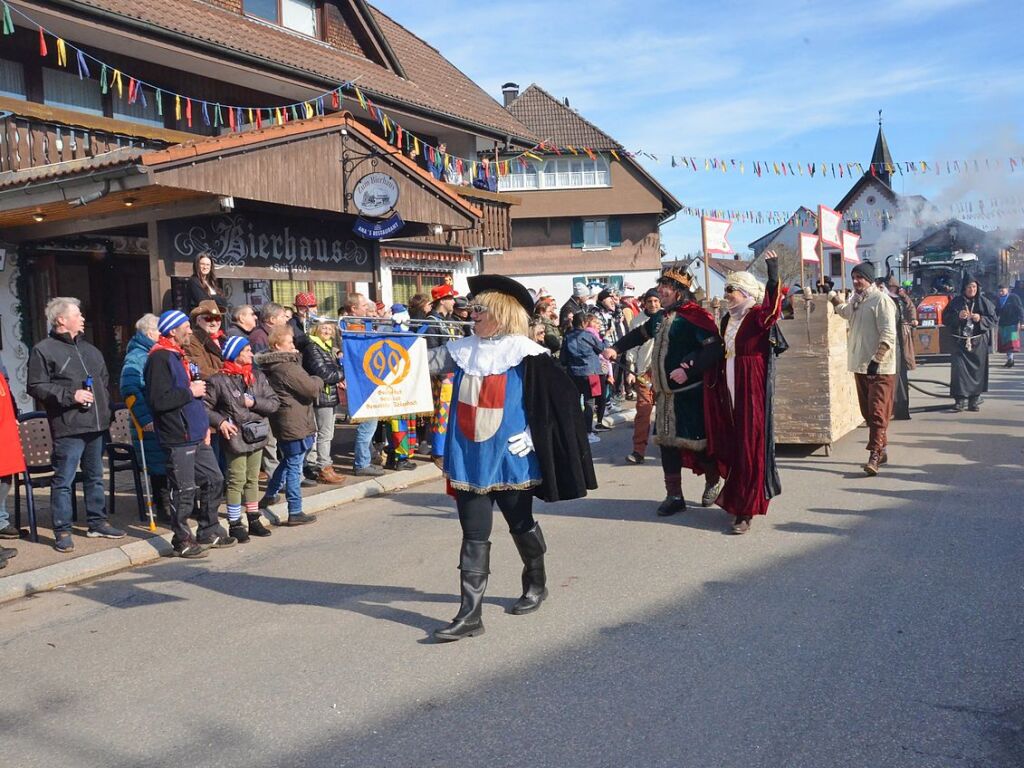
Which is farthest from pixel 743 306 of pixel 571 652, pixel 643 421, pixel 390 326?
pixel 390 326

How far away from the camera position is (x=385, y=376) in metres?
8.85

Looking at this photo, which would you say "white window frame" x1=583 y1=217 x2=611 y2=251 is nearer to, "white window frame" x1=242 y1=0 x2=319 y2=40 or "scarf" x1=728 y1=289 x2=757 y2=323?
"white window frame" x1=242 y1=0 x2=319 y2=40

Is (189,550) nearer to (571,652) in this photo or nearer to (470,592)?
(470,592)

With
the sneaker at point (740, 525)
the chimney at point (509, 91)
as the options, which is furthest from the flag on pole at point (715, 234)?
the chimney at point (509, 91)

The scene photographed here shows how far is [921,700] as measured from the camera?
3.67 m

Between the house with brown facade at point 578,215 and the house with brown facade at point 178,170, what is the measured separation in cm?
2274

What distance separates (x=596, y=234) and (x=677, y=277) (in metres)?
33.6

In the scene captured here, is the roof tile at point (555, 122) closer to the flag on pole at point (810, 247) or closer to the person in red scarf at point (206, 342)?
the flag on pole at point (810, 247)

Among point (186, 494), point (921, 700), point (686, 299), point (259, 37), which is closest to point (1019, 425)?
point (686, 299)

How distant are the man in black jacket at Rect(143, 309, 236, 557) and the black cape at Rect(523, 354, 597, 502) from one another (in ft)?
9.49

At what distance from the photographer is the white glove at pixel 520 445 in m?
4.73

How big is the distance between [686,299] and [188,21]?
32.5 feet

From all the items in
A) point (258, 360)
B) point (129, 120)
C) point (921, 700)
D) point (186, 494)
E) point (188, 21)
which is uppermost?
point (188, 21)

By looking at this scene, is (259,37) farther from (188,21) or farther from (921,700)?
(921,700)
